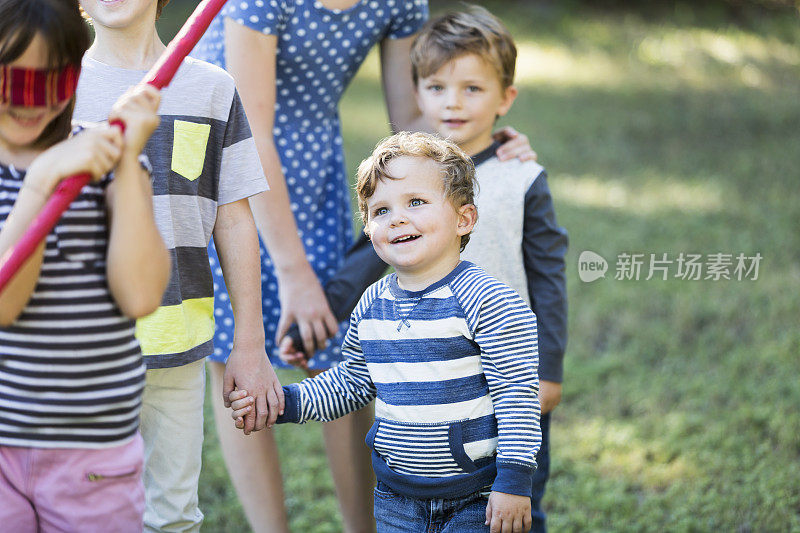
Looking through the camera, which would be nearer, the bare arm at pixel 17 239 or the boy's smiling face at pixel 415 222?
the bare arm at pixel 17 239

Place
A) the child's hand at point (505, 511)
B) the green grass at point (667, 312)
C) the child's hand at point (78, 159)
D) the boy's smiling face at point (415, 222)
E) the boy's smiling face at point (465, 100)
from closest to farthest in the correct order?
the child's hand at point (78, 159), the child's hand at point (505, 511), the boy's smiling face at point (415, 222), the boy's smiling face at point (465, 100), the green grass at point (667, 312)

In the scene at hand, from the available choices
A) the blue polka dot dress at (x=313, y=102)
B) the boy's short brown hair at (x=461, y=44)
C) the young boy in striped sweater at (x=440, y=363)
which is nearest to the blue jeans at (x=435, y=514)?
the young boy in striped sweater at (x=440, y=363)

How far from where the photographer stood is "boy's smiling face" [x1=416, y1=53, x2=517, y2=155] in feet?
8.07

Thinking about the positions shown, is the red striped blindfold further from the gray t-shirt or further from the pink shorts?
the pink shorts

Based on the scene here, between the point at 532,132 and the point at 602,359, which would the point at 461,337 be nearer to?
the point at 602,359

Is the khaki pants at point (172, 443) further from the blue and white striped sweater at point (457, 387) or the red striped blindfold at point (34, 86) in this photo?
the red striped blindfold at point (34, 86)

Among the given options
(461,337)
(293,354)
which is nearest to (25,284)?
(461,337)

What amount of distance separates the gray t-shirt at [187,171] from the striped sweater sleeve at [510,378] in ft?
1.90

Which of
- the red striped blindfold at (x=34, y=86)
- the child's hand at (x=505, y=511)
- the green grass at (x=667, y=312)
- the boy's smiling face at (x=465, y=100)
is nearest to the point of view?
the red striped blindfold at (x=34, y=86)

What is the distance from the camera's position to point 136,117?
150 centimetres

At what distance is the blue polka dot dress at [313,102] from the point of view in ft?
8.09

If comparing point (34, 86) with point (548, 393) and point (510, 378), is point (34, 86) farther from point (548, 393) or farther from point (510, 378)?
point (548, 393)

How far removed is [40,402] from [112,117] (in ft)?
1.53

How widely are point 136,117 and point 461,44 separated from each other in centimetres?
118
